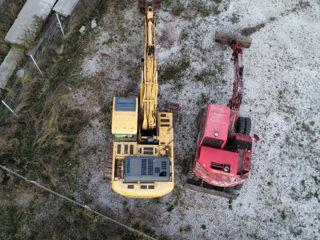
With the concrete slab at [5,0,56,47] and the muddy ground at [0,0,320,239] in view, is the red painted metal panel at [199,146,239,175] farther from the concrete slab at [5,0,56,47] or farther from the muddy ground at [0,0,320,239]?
the concrete slab at [5,0,56,47]

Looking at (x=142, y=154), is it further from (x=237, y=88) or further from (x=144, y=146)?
(x=237, y=88)

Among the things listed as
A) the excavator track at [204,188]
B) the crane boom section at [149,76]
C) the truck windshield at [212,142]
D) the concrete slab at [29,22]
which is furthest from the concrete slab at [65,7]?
the excavator track at [204,188]

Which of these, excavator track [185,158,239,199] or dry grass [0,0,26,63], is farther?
dry grass [0,0,26,63]

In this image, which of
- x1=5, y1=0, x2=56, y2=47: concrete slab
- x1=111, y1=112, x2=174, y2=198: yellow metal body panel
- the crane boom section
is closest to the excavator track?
x1=111, y1=112, x2=174, y2=198: yellow metal body panel

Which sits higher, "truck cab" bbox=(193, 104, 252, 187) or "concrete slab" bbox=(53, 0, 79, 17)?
"concrete slab" bbox=(53, 0, 79, 17)

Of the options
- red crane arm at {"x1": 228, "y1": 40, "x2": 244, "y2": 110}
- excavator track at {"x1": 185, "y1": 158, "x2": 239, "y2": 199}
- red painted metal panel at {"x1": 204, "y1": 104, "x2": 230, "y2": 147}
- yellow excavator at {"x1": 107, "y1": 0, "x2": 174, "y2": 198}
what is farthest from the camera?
excavator track at {"x1": 185, "y1": 158, "x2": 239, "y2": 199}

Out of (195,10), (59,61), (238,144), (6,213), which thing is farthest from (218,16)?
(6,213)

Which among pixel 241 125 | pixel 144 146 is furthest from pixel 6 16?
pixel 241 125

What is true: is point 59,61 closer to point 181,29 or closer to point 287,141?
point 181,29
